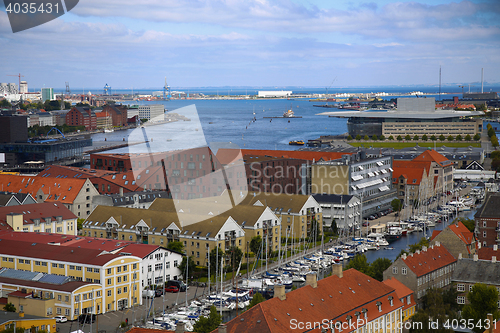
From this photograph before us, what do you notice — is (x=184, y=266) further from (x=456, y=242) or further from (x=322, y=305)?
(x=456, y=242)

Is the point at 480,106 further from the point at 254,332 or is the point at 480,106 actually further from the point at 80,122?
the point at 254,332

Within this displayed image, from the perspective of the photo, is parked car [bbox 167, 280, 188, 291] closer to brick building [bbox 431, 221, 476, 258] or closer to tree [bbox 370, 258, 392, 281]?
tree [bbox 370, 258, 392, 281]

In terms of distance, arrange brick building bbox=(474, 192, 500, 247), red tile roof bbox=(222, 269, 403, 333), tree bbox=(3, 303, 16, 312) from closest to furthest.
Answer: red tile roof bbox=(222, 269, 403, 333) → tree bbox=(3, 303, 16, 312) → brick building bbox=(474, 192, 500, 247)

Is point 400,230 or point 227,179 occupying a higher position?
point 227,179

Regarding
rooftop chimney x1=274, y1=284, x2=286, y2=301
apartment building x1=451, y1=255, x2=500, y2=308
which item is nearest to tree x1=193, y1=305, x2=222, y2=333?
rooftop chimney x1=274, y1=284, x2=286, y2=301

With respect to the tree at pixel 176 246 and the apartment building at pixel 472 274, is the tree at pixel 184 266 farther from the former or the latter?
the apartment building at pixel 472 274

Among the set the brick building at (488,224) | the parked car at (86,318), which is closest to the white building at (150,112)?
the brick building at (488,224)

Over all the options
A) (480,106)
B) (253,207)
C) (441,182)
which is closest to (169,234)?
(253,207)

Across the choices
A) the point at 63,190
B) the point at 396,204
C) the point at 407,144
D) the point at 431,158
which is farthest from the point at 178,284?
the point at 407,144
